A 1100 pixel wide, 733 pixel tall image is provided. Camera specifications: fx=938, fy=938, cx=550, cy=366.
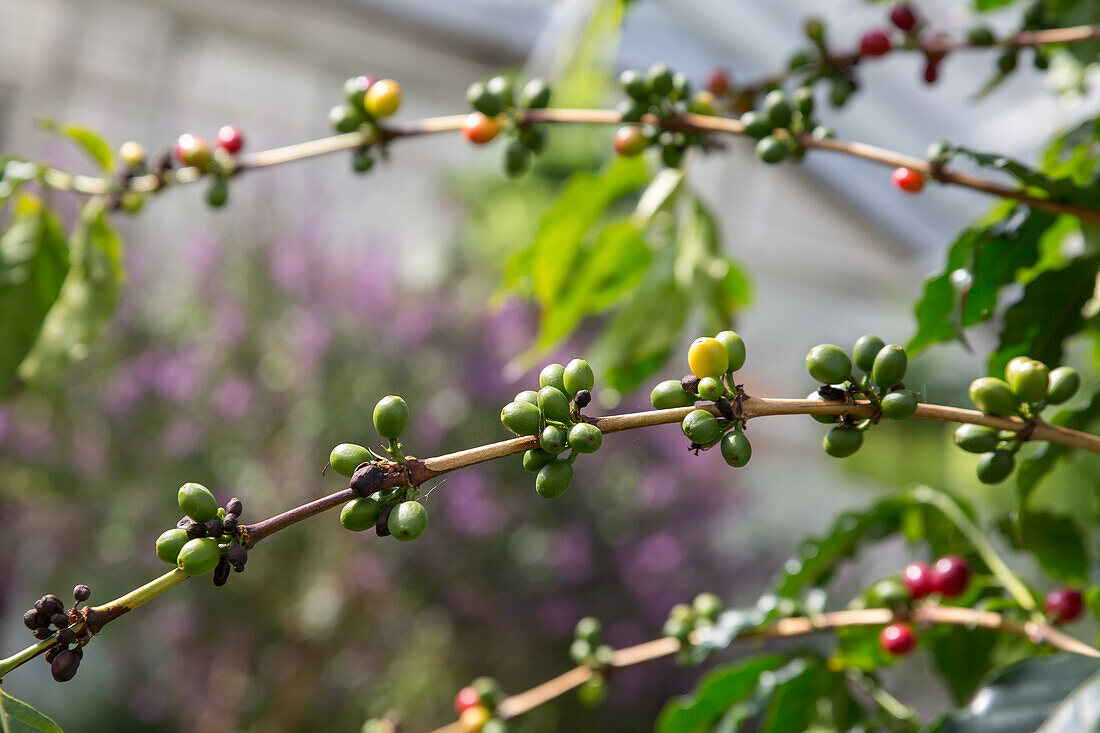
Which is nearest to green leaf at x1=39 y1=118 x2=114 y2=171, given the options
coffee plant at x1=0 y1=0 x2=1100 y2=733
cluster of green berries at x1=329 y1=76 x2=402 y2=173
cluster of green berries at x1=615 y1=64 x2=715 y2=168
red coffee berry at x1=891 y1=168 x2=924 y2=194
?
coffee plant at x1=0 y1=0 x2=1100 y2=733

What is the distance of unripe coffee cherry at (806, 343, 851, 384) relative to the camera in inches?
8.1

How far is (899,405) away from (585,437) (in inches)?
2.8

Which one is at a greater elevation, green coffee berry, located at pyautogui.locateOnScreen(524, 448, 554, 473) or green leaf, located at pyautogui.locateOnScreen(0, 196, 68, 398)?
green leaf, located at pyautogui.locateOnScreen(0, 196, 68, 398)

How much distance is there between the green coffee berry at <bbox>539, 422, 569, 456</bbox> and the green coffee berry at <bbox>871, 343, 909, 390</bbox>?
7cm

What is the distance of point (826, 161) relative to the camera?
11.7ft

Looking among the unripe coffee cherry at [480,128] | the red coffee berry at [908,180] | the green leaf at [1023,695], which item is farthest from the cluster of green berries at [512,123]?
the green leaf at [1023,695]

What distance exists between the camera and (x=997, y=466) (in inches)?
8.7

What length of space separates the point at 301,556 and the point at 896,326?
8.91ft

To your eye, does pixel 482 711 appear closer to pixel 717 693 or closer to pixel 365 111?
pixel 717 693

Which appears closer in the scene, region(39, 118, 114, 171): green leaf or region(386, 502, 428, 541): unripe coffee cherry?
region(386, 502, 428, 541): unripe coffee cherry

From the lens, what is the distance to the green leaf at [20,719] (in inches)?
7.6

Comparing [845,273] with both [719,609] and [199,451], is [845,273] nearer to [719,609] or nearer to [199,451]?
[199,451]

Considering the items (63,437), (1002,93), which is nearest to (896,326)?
(1002,93)

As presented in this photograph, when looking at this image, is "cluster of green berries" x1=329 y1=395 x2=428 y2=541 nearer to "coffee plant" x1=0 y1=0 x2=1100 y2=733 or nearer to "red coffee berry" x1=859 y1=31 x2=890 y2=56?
"coffee plant" x1=0 y1=0 x2=1100 y2=733
